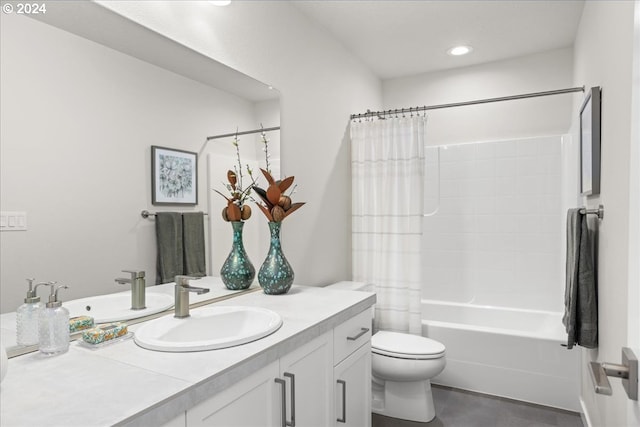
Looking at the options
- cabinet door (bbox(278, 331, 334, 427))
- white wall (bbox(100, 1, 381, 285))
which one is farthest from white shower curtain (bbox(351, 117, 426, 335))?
cabinet door (bbox(278, 331, 334, 427))

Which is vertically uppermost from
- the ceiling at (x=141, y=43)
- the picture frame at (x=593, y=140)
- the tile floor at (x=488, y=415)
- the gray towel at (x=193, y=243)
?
the ceiling at (x=141, y=43)

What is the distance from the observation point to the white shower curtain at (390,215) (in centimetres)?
278

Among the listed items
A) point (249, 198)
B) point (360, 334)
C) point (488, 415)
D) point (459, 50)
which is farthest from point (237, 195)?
point (459, 50)

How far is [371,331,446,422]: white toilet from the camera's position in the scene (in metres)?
2.35

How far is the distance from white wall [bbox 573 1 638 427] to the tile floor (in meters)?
0.39

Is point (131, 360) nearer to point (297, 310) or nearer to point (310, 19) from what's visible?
point (297, 310)

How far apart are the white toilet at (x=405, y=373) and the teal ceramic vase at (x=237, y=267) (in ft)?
3.22

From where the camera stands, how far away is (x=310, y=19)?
2594 mm

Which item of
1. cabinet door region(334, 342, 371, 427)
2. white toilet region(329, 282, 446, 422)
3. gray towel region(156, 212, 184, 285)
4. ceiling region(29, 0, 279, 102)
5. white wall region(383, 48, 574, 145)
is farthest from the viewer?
white wall region(383, 48, 574, 145)

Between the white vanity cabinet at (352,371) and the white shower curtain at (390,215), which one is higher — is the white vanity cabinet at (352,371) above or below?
below

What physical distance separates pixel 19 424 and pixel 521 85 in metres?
3.70

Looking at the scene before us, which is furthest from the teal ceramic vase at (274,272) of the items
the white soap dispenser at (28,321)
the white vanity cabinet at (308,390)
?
the white soap dispenser at (28,321)

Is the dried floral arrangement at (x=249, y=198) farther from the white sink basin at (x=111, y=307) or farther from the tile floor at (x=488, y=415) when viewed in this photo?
the tile floor at (x=488, y=415)

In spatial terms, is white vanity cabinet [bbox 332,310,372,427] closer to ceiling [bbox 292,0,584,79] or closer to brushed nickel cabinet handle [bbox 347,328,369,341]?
brushed nickel cabinet handle [bbox 347,328,369,341]
